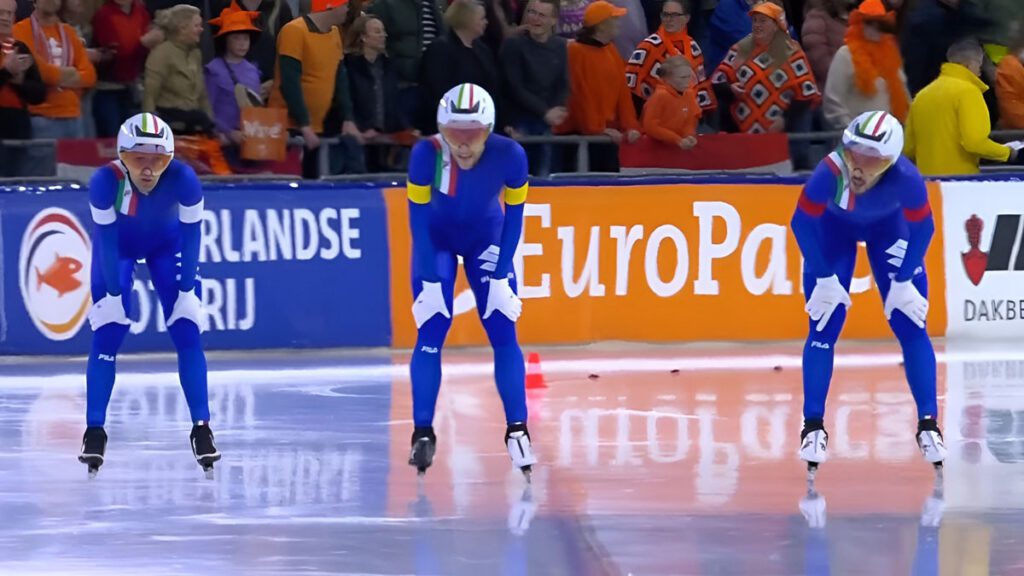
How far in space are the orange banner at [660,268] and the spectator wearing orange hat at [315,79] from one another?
0.66 m

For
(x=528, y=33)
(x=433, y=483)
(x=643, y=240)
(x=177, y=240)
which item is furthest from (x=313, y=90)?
(x=433, y=483)

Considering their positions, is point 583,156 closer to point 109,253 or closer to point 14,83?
point 14,83

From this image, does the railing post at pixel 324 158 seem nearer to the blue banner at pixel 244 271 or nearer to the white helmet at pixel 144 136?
the blue banner at pixel 244 271

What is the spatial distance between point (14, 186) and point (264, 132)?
65.0 inches

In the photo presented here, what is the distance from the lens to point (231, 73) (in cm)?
1196

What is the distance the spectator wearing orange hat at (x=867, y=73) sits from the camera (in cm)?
1284

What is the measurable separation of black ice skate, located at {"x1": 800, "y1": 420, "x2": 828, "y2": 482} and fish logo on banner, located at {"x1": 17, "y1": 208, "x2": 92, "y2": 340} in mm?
5801

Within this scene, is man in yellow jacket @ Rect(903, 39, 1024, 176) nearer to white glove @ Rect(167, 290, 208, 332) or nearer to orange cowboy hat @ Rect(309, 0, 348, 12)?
orange cowboy hat @ Rect(309, 0, 348, 12)

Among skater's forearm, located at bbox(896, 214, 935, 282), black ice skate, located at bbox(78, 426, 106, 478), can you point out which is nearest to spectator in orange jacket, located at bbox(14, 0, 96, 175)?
black ice skate, located at bbox(78, 426, 106, 478)

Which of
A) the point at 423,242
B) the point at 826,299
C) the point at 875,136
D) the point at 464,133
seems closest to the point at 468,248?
the point at 423,242

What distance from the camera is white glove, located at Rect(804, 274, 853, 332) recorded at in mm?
7516

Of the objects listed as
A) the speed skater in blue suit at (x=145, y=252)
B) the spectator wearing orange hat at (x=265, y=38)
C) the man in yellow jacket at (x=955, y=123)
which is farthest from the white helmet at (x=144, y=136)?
the man in yellow jacket at (x=955, y=123)

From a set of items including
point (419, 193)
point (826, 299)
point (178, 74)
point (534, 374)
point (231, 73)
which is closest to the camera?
point (826, 299)

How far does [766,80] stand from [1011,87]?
1965mm
